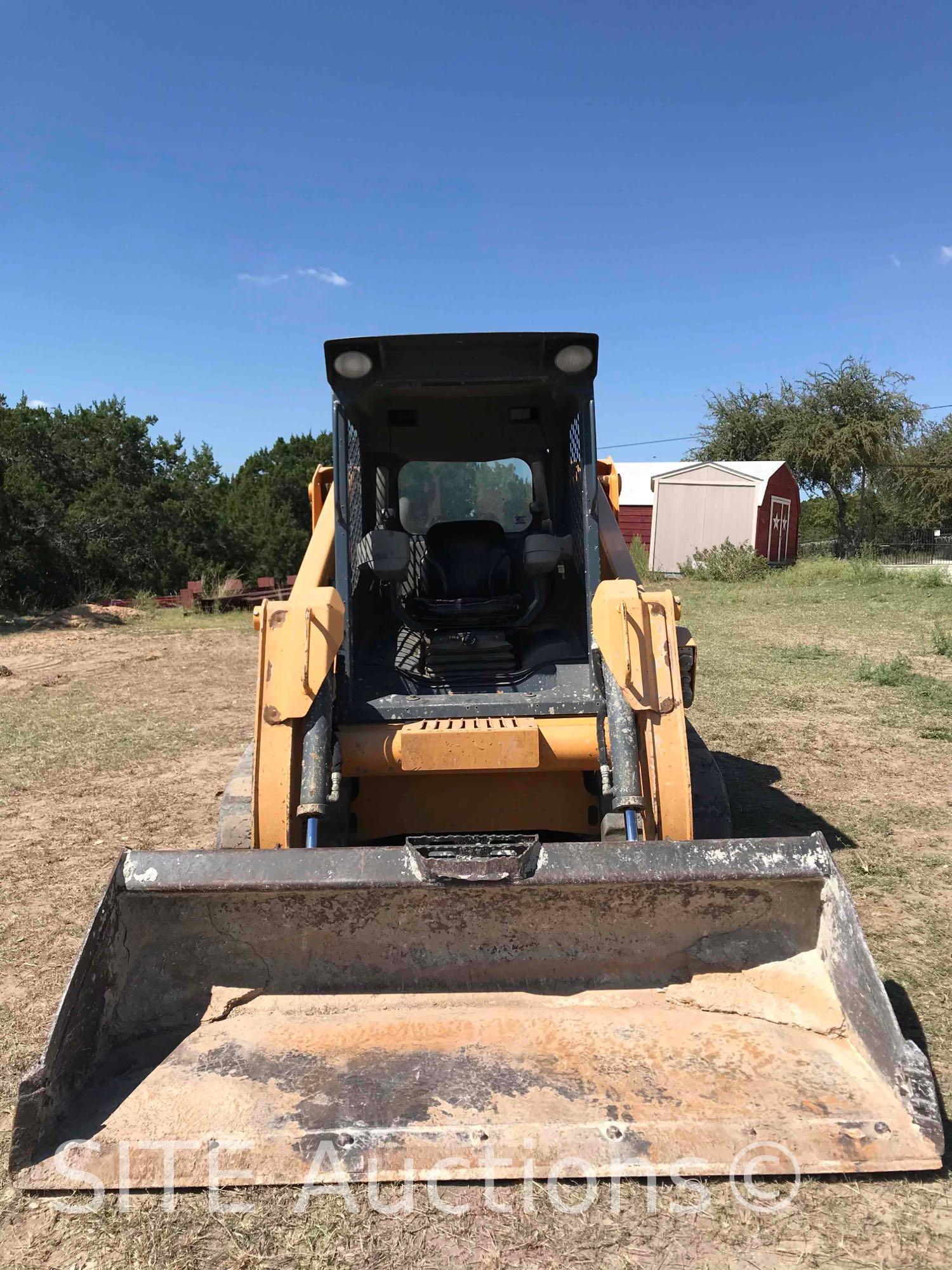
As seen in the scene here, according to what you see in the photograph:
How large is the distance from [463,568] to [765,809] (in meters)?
2.50

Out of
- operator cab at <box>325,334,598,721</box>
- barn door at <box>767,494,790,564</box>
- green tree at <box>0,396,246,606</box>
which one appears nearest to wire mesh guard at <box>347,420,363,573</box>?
operator cab at <box>325,334,598,721</box>

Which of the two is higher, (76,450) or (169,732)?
(76,450)

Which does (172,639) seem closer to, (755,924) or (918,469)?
(755,924)

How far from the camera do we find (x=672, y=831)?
3.38 m

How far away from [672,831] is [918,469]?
42.4 meters

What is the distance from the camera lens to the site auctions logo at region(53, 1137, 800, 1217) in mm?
2326

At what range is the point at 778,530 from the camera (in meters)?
27.4

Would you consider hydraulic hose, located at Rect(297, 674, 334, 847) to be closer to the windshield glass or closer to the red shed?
the windshield glass

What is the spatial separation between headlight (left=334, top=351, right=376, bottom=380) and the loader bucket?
2188 mm

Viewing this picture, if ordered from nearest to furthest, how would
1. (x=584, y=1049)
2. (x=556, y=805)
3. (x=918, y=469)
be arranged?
(x=584, y=1049) → (x=556, y=805) → (x=918, y=469)

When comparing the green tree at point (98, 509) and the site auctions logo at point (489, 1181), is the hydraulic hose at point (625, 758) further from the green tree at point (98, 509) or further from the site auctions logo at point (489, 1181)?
the green tree at point (98, 509)

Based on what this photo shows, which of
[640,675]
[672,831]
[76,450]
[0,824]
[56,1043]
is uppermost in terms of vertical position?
[76,450]

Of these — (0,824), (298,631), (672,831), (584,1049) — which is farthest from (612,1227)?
(0,824)

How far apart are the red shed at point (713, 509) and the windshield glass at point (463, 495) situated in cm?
2201
